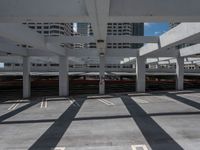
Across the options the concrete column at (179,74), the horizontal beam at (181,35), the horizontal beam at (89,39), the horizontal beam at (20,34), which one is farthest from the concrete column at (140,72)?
the horizontal beam at (20,34)

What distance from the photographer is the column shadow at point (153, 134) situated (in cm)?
996

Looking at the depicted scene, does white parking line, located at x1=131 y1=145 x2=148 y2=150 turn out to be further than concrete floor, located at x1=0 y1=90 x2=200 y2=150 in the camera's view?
No

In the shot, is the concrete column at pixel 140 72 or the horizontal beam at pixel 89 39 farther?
the concrete column at pixel 140 72

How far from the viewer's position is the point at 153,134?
11.7 m

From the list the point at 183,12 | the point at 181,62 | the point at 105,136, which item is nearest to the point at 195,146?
the point at 105,136

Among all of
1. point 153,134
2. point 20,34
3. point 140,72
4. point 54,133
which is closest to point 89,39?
point 20,34

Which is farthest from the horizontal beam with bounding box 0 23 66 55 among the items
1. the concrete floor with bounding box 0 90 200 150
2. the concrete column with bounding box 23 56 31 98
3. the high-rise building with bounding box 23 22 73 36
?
the high-rise building with bounding box 23 22 73 36

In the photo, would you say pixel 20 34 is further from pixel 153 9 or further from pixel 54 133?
pixel 153 9

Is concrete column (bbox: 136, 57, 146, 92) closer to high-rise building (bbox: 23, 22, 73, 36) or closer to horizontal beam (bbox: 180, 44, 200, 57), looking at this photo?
horizontal beam (bbox: 180, 44, 200, 57)

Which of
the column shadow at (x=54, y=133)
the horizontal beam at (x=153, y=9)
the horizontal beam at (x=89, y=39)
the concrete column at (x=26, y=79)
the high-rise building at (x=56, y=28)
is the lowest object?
the column shadow at (x=54, y=133)

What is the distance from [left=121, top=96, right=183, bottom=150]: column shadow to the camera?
32.7 ft

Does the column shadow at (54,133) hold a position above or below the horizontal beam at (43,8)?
below

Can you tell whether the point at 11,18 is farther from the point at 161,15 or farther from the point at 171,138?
the point at 171,138

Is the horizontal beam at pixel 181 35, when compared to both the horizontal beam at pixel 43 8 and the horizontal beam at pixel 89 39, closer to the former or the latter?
the horizontal beam at pixel 89 39
